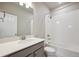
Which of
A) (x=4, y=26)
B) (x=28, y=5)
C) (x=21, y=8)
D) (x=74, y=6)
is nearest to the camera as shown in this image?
(x=4, y=26)

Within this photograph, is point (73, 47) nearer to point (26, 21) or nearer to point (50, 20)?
point (50, 20)

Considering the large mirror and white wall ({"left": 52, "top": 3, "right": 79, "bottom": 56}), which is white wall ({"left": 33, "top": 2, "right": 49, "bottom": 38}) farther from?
white wall ({"left": 52, "top": 3, "right": 79, "bottom": 56})

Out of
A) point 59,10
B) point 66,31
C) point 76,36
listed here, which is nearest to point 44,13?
point 59,10

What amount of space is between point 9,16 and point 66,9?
2074 mm

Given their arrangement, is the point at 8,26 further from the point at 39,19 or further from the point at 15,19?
the point at 39,19

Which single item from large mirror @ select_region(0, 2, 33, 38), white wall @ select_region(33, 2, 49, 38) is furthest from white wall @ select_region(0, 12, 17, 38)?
white wall @ select_region(33, 2, 49, 38)

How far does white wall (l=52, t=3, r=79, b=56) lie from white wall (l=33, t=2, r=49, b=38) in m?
0.42

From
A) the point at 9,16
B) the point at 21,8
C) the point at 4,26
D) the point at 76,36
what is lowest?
the point at 76,36

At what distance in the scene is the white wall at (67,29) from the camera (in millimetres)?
2910

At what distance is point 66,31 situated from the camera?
10.4 ft

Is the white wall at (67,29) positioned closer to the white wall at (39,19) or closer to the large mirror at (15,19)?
the white wall at (39,19)

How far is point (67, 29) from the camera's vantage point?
3.12 m

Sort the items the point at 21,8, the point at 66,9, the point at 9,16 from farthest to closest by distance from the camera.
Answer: the point at 66,9 → the point at 21,8 → the point at 9,16

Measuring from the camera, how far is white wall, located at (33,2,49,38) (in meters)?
3.16
